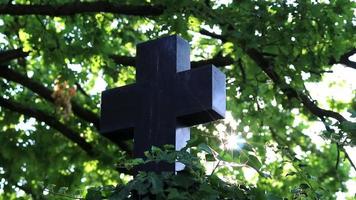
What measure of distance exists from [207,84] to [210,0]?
3.51 meters

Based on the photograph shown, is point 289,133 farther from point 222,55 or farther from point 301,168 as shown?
point 301,168

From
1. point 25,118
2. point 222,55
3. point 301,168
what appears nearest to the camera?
point 301,168

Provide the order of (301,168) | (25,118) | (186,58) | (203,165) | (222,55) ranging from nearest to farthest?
(203,165) < (301,168) < (186,58) < (222,55) < (25,118)

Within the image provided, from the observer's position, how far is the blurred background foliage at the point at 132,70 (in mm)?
6391

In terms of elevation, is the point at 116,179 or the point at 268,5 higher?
the point at 268,5

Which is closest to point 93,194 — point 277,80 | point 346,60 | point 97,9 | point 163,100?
point 163,100

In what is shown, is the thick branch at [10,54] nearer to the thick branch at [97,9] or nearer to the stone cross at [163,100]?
the thick branch at [97,9]

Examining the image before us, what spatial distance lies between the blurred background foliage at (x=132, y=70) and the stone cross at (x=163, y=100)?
6.26ft

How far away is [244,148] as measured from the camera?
9.83 feet

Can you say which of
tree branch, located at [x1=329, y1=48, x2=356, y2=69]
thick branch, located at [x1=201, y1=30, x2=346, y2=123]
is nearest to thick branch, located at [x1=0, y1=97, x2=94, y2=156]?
thick branch, located at [x1=201, y1=30, x2=346, y2=123]

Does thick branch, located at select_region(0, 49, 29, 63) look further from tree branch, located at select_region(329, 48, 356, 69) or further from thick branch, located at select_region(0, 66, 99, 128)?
tree branch, located at select_region(329, 48, 356, 69)

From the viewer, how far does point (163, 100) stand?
3361 millimetres

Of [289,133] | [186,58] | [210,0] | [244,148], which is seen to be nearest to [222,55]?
[210,0]

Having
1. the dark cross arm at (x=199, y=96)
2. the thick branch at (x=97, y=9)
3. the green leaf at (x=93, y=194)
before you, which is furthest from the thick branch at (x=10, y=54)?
the green leaf at (x=93, y=194)
